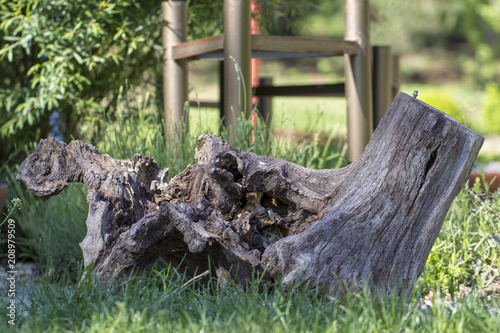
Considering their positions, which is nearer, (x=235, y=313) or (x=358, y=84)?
(x=235, y=313)

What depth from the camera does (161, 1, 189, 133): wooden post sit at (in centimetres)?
364

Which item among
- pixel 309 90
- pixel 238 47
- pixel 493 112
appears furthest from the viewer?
pixel 493 112

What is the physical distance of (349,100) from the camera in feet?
12.1

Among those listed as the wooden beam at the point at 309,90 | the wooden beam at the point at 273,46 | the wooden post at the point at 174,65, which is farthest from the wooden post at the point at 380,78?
the wooden post at the point at 174,65

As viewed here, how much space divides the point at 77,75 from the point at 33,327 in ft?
7.67

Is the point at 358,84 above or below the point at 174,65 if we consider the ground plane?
below

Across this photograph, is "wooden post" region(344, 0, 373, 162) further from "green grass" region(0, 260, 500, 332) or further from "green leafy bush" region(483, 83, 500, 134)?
"green leafy bush" region(483, 83, 500, 134)

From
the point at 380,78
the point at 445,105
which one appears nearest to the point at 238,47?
the point at 380,78

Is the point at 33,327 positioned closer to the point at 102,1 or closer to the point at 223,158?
the point at 223,158

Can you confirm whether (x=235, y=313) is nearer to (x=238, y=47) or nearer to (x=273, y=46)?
(x=238, y=47)

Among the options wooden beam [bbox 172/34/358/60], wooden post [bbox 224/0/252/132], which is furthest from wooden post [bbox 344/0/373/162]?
wooden post [bbox 224/0/252/132]

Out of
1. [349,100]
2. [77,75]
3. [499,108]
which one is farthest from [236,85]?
[499,108]

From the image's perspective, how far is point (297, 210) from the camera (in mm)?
2311

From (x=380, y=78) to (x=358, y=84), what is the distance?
670mm
